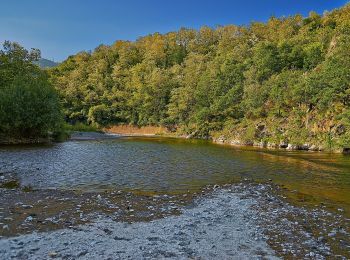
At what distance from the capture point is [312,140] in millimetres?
48094

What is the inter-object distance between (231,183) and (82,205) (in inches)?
391

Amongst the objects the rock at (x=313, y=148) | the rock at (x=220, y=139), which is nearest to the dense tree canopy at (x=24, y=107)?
the rock at (x=220, y=139)

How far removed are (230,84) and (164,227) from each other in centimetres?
7282

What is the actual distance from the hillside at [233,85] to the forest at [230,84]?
23 cm

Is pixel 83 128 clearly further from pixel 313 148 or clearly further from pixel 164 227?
pixel 164 227

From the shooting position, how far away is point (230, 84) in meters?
80.8

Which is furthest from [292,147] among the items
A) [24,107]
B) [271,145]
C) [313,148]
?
[24,107]

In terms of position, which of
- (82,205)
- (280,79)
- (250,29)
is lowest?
(82,205)

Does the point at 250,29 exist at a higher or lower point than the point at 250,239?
higher

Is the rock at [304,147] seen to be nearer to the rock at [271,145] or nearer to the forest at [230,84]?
the forest at [230,84]

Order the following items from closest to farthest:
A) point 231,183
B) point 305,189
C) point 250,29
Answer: point 305,189
point 231,183
point 250,29

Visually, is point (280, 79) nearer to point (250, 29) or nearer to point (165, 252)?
point (165, 252)

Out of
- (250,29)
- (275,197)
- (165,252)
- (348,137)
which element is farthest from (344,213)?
(250,29)

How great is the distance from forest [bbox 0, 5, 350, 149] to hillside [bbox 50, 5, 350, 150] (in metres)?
0.23
